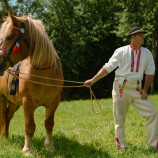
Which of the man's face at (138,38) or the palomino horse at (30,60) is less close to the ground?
the man's face at (138,38)

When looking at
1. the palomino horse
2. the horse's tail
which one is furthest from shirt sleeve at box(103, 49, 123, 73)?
the horse's tail

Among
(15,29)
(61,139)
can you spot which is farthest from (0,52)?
(61,139)

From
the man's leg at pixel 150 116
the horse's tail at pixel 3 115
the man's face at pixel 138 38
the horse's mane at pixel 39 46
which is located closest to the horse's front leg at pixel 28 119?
the horse's mane at pixel 39 46

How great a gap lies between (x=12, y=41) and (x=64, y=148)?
227 cm

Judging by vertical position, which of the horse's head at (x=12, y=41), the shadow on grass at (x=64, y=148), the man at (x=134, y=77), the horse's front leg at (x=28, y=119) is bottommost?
the shadow on grass at (x=64, y=148)

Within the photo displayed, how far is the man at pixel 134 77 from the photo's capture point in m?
3.76

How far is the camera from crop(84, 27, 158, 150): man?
3764 mm

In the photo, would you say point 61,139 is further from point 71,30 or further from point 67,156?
point 71,30

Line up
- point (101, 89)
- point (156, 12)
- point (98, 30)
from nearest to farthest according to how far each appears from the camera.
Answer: point (156, 12) → point (98, 30) → point (101, 89)

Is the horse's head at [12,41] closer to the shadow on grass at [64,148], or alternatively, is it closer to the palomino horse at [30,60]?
the palomino horse at [30,60]

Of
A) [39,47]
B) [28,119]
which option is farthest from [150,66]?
[28,119]

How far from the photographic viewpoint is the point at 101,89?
67.8 ft

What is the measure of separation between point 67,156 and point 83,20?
1669 centimetres

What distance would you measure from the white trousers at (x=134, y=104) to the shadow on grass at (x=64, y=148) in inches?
22.3
